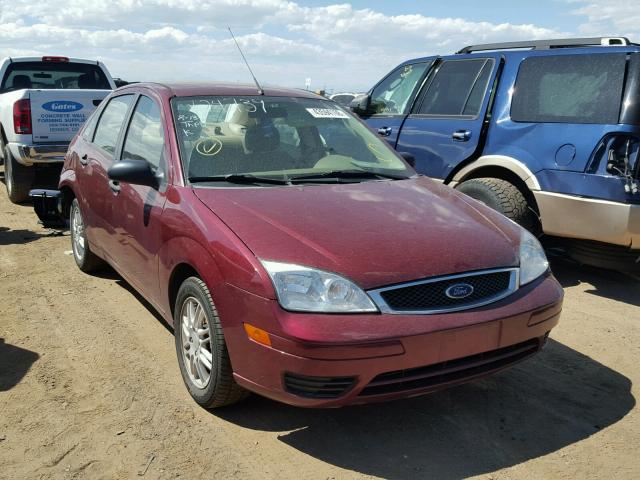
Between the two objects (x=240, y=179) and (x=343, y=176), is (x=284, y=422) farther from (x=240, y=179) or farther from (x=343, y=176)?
(x=343, y=176)

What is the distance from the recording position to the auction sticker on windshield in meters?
4.32

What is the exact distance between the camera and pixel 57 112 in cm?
783

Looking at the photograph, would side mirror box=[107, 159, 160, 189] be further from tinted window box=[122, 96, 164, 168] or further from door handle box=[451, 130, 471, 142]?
door handle box=[451, 130, 471, 142]

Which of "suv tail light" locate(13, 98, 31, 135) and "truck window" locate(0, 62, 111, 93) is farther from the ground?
"truck window" locate(0, 62, 111, 93)

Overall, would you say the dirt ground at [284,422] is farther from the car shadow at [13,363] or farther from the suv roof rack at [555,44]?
the suv roof rack at [555,44]

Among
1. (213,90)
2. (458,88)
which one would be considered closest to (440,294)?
(213,90)

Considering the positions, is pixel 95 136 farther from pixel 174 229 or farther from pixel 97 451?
pixel 97 451

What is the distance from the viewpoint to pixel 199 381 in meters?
3.26

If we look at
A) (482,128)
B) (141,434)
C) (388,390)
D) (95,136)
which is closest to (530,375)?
(388,390)

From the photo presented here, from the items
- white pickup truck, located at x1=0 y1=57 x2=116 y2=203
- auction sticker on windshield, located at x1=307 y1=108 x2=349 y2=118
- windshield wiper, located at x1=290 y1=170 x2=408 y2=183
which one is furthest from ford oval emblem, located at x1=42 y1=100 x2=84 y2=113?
windshield wiper, located at x1=290 y1=170 x2=408 y2=183

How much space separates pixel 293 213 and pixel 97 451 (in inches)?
57.4

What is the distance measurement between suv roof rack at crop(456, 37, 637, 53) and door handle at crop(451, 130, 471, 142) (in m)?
1.00

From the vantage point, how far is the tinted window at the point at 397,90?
6.86 metres

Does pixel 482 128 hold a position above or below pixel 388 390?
above
